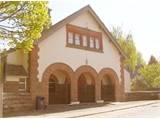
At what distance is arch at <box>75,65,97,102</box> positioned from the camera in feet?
121

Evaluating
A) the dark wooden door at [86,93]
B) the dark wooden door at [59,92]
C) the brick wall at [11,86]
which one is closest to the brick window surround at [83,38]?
the dark wooden door at [86,93]

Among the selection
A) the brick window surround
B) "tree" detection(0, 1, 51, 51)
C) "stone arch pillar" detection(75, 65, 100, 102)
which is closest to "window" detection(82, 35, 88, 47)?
the brick window surround

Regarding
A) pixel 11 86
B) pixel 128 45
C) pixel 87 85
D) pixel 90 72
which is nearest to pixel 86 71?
pixel 90 72

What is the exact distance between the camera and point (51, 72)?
32281 mm

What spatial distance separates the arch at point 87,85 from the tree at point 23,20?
57.8ft

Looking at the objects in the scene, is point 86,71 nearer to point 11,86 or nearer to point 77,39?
point 77,39

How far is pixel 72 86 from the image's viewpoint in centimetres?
3409

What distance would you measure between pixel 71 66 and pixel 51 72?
2536mm

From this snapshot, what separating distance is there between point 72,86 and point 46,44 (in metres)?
4.68

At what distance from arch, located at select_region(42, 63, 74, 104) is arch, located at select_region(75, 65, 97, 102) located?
2495 mm

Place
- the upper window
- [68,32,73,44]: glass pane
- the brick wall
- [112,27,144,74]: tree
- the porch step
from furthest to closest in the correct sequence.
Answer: [112,27,144,74]: tree
the upper window
[68,32,73,44]: glass pane
the brick wall
the porch step

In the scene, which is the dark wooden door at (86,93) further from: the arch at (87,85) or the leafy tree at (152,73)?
the leafy tree at (152,73)

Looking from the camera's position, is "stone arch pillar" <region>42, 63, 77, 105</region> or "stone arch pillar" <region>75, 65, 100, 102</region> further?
"stone arch pillar" <region>75, 65, 100, 102</region>

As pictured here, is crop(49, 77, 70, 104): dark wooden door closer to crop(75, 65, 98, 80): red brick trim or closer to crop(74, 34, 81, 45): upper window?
crop(75, 65, 98, 80): red brick trim
